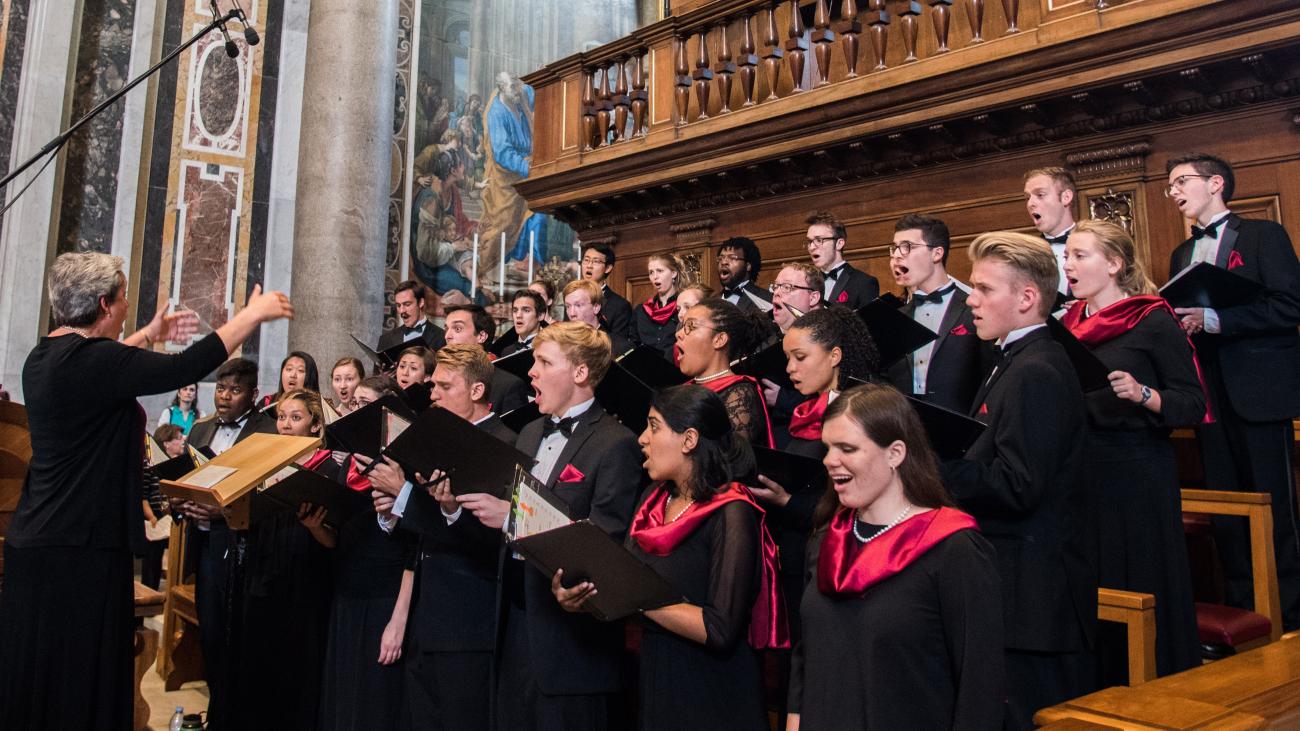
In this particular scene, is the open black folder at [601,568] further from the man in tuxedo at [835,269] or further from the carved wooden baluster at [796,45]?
the carved wooden baluster at [796,45]

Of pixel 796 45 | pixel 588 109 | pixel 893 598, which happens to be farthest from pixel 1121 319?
pixel 588 109

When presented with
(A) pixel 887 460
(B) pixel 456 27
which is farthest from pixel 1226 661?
(B) pixel 456 27

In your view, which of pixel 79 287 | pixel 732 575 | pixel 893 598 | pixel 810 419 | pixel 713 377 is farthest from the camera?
pixel 713 377

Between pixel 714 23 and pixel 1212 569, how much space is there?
467 centimetres

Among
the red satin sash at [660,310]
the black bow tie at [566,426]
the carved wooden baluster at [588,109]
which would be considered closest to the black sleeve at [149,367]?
the black bow tie at [566,426]

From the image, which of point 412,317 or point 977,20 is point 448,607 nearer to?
point 412,317

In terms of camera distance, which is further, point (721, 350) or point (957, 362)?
point (957, 362)

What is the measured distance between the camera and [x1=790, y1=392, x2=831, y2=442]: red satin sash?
3.38 metres

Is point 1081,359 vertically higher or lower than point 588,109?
lower

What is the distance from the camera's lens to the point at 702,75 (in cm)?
711

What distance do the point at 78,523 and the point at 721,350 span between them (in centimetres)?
215

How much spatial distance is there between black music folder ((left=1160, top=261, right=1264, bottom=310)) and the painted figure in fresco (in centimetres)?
854

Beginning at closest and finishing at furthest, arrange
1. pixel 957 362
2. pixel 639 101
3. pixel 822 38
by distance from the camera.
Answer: pixel 957 362
pixel 822 38
pixel 639 101

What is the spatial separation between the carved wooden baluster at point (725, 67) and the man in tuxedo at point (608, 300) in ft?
4.39
